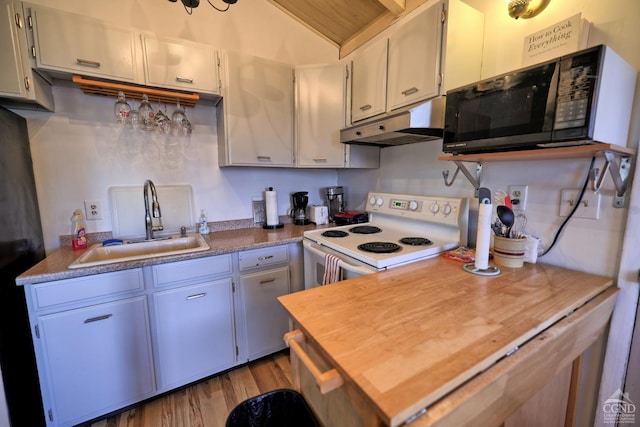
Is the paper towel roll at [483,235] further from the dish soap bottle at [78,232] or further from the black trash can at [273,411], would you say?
the dish soap bottle at [78,232]

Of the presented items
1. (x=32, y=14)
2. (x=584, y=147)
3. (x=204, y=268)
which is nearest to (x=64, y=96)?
(x=32, y=14)

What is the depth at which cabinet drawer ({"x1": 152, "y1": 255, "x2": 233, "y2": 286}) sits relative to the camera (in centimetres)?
149

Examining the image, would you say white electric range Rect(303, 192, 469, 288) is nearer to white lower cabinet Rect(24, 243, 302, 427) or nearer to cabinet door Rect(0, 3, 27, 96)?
white lower cabinet Rect(24, 243, 302, 427)

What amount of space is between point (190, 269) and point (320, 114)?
1.47 metres

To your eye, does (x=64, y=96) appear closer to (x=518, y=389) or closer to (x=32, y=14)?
(x=32, y=14)

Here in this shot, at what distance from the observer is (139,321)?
1453 millimetres

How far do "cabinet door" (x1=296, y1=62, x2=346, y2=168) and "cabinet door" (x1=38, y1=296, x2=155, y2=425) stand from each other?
1.50 meters

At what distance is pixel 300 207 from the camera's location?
2350 mm

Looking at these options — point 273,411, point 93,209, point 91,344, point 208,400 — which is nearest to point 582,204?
point 273,411

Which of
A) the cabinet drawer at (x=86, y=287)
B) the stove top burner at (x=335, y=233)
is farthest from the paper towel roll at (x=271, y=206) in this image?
the cabinet drawer at (x=86, y=287)

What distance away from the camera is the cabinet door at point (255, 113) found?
1853 mm

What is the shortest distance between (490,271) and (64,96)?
2.58 m

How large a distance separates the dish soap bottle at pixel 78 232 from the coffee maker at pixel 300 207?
1.48m

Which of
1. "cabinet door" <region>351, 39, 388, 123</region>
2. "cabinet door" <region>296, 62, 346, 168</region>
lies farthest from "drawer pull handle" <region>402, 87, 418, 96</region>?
"cabinet door" <region>296, 62, 346, 168</region>
